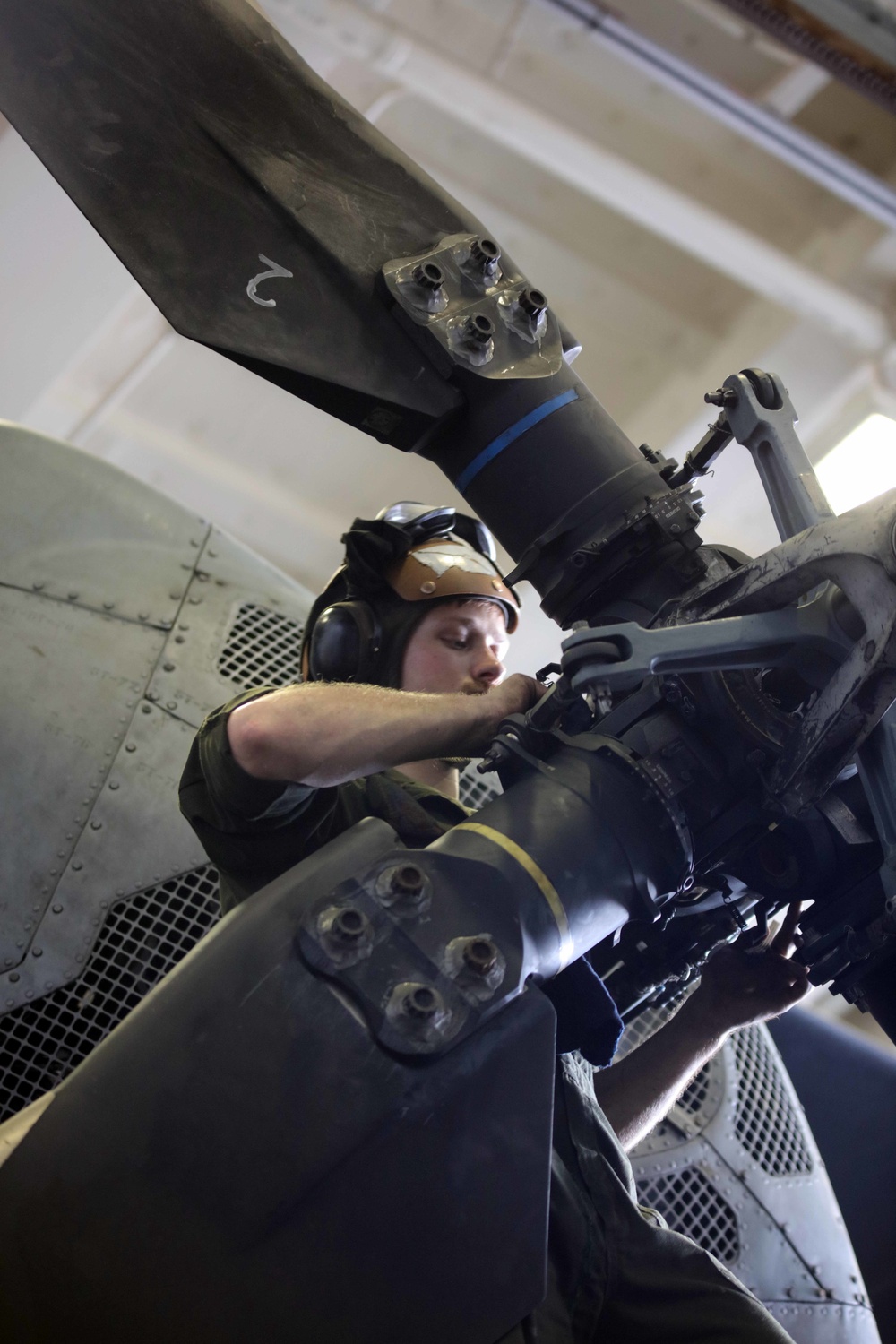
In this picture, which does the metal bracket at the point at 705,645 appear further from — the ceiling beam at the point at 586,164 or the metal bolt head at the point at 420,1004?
the ceiling beam at the point at 586,164

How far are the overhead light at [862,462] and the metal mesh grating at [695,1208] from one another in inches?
227

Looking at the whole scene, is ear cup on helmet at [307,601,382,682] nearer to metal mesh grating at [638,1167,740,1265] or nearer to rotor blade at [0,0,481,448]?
rotor blade at [0,0,481,448]

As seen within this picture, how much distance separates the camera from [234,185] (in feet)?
6.30

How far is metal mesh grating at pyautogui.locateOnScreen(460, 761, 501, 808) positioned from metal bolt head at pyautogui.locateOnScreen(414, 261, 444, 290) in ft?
4.95

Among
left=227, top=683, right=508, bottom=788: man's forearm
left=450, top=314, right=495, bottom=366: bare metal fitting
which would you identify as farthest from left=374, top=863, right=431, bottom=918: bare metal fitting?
left=450, top=314, right=495, bottom=366: bare metal fitting

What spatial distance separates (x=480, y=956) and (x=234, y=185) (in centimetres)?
129

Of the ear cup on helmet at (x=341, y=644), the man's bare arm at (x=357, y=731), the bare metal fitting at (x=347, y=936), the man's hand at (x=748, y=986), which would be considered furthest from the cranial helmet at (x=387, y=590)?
the bare metal fitting at (x=347, y=936)

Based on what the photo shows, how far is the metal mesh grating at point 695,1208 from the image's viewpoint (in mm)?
2744

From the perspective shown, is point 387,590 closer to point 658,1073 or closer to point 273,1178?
point 658,1073

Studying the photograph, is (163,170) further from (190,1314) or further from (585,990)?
(190,1314)

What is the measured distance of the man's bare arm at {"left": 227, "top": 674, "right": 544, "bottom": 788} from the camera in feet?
6.16

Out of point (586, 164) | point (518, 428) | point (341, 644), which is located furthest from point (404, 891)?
point (586, 164)

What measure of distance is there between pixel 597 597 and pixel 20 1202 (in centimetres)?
118

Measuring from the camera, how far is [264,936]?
1418mm
